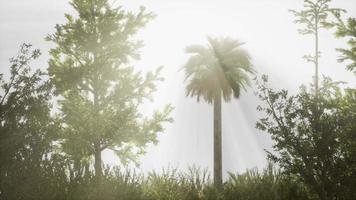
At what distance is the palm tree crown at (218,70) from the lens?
98.8ft

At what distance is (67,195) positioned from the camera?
38.9 ft

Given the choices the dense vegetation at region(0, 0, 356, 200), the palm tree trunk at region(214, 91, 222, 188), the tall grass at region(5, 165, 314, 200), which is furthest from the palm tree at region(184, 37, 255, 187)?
the tall grass at region(5, 165, 314, 200)

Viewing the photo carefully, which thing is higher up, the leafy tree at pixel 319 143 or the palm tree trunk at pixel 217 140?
the palm tree trunk at pixel 217 140

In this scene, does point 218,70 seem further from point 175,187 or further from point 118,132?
point 175,187

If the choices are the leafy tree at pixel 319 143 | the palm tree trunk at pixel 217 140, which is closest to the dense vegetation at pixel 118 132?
the leafy tree at pixel 319 143

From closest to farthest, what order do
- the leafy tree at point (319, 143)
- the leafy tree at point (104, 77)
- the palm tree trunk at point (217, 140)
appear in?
the leafy tree at point (319, 143) → the leafy tree at point (104, 77) → the palm tree trunk at point (217, 140)

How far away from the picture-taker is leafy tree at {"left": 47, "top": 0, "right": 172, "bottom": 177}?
2033cm

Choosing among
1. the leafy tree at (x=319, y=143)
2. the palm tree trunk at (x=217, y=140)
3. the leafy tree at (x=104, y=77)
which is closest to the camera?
the leafy tree at (x=319, y=143)

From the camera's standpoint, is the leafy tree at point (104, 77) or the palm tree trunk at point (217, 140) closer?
the leafy tree at point (104, 77)

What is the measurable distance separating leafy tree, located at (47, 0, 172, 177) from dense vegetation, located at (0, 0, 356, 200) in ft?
0.16

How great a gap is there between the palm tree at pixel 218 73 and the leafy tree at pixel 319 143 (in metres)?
17.9

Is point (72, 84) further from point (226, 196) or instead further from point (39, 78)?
point (226, 196)

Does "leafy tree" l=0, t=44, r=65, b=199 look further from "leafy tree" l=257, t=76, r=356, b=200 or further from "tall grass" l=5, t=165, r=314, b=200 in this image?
"leafy tree" l=257, t=76, r=356, b=200

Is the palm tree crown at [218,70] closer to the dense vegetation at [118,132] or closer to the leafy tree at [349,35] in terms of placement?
the dense vegetation at [118,132]
